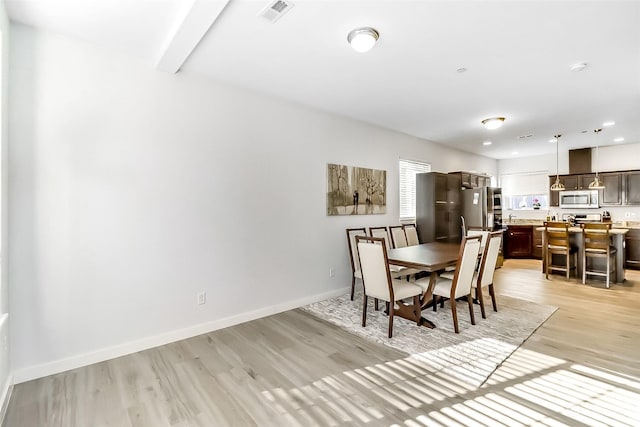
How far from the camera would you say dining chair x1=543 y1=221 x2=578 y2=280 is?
532cm

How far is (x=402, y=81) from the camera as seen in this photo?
11.1 feet

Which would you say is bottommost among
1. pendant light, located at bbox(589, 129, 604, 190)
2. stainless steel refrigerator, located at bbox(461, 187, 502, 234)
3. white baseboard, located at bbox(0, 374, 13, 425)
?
white baseboard, located at bbox(0, 374, 13, 425)

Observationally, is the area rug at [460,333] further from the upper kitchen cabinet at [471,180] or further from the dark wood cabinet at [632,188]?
the dark wood cabinet at [632,188]

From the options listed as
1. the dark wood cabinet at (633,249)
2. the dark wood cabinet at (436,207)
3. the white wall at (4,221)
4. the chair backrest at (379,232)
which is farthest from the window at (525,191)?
the white wall at (4,221)

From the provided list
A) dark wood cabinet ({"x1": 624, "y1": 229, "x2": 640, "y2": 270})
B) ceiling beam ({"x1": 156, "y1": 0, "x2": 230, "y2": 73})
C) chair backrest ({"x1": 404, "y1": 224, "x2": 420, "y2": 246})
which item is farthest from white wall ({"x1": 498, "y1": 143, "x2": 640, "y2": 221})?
ceiling beam ({"x1": 156, "y1": 0, "x2": 230, "y2": 73})

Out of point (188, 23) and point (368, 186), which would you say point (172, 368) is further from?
point (368, 186)

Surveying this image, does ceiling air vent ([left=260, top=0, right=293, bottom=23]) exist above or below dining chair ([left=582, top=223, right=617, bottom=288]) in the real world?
above

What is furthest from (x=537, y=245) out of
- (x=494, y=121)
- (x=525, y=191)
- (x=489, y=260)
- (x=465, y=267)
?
(x=465, y=267)

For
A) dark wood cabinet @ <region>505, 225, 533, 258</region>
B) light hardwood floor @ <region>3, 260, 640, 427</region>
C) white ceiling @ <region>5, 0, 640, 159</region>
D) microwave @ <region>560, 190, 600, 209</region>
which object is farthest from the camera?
dark wood cabinet @ <region>505, 225, 533, 258</region>

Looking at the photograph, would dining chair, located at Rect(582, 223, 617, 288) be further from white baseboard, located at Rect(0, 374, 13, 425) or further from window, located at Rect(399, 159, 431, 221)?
white baseboard, located at Rect(0, 374, 13, 425)

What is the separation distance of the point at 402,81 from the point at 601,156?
6578 millimetres

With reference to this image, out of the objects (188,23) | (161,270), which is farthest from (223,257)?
(188,23)

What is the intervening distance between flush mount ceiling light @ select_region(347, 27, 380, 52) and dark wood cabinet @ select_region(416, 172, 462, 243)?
147 inches

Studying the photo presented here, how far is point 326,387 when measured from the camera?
2.26 metres
